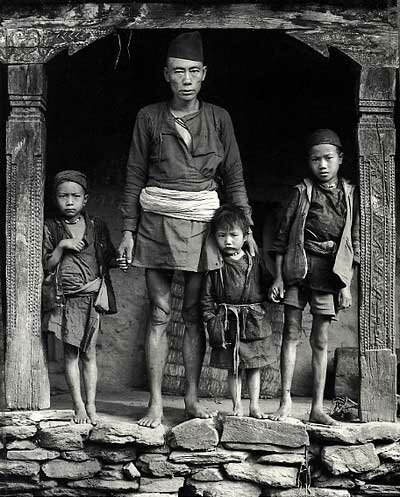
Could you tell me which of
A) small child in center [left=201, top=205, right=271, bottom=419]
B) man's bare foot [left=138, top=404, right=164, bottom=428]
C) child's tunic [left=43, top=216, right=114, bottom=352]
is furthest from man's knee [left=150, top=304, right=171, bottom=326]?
A: man's bare foot [left=138, top=404, right=164, bottom=428]

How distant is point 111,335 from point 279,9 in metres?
3.14

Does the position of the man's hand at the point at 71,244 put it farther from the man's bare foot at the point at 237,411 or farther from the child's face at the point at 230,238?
the man's bare foot at the point at 237,411

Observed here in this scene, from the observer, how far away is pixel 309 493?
7.04 metres

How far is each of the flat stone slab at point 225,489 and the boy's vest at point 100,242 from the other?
1.34 metres

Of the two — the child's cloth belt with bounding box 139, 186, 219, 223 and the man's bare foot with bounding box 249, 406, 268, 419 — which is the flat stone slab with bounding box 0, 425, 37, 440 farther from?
the child's cloth belt with bounding box 139, 186, 219, 223

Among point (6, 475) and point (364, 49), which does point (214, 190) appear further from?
point (6, 475)

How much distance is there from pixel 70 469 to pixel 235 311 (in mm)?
1533

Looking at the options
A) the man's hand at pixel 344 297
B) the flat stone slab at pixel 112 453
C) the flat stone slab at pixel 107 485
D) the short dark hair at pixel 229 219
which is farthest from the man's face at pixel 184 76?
the flat stone slab at pixel 107 485

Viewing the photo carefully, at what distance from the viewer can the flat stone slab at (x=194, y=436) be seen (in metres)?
7.06

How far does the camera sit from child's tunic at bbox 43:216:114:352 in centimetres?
723

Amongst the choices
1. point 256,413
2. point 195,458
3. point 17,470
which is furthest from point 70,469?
point 256,413

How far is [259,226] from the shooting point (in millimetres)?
9031

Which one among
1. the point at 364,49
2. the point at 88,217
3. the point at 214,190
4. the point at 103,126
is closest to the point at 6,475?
the point at 88,217

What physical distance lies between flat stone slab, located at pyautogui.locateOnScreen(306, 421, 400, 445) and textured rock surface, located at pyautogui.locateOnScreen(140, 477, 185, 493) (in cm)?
95
